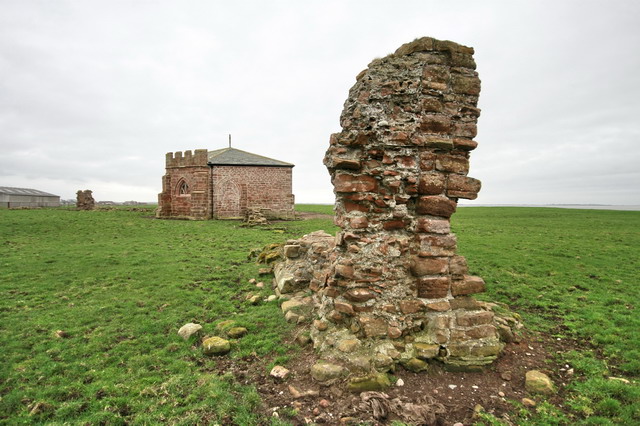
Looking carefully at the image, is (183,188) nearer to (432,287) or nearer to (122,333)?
(122,333)

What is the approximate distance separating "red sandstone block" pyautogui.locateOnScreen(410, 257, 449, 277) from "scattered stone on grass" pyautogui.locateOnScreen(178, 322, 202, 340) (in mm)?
4445

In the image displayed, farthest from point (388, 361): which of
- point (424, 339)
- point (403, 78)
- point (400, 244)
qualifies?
point (403, 78)

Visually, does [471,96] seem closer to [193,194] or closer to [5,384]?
[5,384]

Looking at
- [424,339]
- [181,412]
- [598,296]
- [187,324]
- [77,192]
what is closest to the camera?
[181,412]

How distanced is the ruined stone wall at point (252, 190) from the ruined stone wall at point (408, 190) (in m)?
25.2

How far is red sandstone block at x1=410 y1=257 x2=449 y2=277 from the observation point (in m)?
5.00

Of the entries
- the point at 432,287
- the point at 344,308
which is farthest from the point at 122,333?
the point at 432,287

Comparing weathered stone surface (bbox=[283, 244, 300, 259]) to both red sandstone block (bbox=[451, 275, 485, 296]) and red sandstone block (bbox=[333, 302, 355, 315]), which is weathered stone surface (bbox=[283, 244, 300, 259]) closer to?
red sandstone block (bbox=[333, 302, 355, 315])

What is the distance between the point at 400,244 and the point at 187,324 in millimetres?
4668

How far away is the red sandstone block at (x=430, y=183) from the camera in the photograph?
5.04 m

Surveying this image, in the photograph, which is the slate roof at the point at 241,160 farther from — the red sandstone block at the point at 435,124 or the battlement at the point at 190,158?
the red sandstone block at the point at 435,124

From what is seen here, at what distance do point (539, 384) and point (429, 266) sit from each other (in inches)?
84.1

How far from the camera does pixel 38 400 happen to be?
156 inches

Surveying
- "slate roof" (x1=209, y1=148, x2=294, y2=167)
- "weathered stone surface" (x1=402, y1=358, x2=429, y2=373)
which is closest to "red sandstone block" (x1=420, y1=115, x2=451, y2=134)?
"weathered stone surface" (x1=402, y1=358, x2=429, y2=373)
